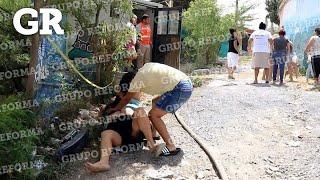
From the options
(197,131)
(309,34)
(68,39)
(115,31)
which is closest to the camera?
(197,131)

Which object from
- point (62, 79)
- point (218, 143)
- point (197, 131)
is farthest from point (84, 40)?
point (218, 143)

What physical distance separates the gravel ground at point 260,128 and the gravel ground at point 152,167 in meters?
0.31

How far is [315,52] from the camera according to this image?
455 inches

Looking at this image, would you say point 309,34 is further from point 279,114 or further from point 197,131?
point 197,131

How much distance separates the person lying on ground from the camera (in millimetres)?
5535

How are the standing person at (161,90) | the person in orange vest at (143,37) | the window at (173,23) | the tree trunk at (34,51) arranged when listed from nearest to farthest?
the standing person at (161,90) → the tree trunk at (34,51) → the person in orange vest at (143,37) → the window at (173,23)

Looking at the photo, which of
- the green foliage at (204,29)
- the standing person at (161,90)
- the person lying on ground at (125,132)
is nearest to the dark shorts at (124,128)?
the person lying on ground at (125,132)

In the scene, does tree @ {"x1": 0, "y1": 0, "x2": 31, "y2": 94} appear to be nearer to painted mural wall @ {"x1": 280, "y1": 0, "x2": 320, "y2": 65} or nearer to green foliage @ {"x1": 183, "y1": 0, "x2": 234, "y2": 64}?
painted mural wall @ {"x1": 280, "y1": 0, "x2": 320, "y2": 65}

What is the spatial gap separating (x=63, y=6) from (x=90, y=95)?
179cm

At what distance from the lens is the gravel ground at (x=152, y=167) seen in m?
5.48

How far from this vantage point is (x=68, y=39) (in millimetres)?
9492

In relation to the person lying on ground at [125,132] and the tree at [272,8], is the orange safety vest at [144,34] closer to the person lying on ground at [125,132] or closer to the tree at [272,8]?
the person lying on ground at [125,132]

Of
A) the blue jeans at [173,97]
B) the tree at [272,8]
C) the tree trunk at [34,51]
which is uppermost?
the tree at [272,8]

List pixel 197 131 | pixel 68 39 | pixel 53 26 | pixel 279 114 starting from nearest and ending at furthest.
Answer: pixel 197 131
pixel 53 26
pixel 279 114
pixel 68 39
